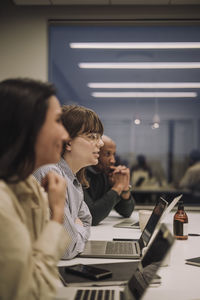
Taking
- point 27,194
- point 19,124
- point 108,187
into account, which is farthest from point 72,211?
point 108,187

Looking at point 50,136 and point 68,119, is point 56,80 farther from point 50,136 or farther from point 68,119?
point 50,136

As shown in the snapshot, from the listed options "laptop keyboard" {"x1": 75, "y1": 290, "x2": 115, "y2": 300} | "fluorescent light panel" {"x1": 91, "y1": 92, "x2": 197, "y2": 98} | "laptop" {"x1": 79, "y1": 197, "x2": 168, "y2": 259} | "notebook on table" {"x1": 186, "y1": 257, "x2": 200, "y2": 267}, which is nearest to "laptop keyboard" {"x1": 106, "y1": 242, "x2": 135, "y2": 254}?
"laptop" {"x1": 79, "y1": 197, "x2": 168, "y2": 259}

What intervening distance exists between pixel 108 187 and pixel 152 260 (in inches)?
76.8

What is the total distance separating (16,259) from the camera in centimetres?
87

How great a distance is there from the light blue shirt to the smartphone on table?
224 mm

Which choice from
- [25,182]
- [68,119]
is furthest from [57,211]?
[68,119]

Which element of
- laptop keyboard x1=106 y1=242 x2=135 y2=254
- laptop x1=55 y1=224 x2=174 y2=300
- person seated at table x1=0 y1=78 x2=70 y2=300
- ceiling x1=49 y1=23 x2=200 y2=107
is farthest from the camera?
ceiling x1=49 y1=23 x2=200 y2=107

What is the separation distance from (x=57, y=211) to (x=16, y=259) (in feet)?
0.76

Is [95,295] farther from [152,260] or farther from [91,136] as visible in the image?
[91,136]

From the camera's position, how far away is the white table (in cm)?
121

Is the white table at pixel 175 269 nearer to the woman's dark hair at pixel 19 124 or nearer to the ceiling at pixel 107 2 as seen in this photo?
the woman's dark hair at pixel 19 124

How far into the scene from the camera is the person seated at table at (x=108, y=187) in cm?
244

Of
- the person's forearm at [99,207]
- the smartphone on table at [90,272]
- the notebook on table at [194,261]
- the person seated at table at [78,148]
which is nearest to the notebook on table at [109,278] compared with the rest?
the smartphone on table at [90,272]

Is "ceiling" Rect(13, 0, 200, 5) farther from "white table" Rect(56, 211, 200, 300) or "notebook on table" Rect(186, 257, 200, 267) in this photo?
"notebook on table" Rect(186, 257, 200, 267)
